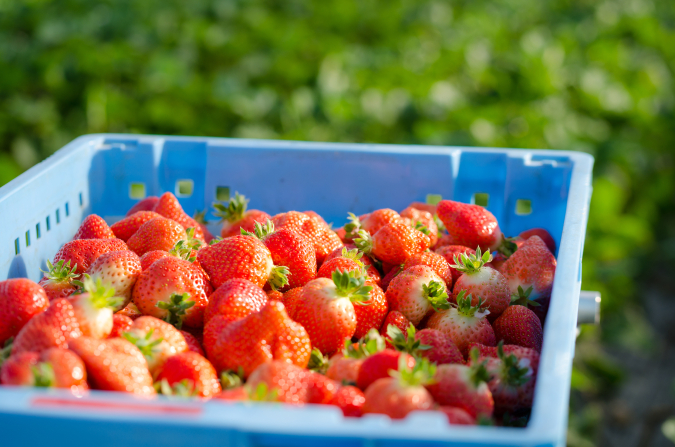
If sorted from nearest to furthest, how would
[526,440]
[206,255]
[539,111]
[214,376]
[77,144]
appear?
[526,440]
[214,376]
[206,255]
[77,144]
[539,111]

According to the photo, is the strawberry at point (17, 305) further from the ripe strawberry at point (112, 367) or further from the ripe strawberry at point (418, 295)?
the ripe strawberry at point (418, 295)

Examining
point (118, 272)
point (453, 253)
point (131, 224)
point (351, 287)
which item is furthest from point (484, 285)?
point (131, 224)

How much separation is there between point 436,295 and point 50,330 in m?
0.69

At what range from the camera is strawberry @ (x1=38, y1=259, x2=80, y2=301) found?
1.38 m

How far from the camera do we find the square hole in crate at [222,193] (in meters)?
1.94

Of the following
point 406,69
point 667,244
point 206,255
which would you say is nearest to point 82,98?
point 406,69

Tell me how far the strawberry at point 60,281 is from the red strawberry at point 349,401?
587 mm

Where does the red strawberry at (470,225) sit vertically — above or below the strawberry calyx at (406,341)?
above

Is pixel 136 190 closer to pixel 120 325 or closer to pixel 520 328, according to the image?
pixel 120 325

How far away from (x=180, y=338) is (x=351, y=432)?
513 mm

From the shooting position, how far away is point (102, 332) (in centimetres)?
117

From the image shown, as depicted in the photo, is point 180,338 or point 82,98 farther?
point 82,98

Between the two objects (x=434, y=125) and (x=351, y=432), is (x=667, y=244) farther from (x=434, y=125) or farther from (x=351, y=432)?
(x=351, y=432)

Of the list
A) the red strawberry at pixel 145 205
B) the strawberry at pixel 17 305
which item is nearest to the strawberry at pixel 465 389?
the strawberry at pixel 17 305
